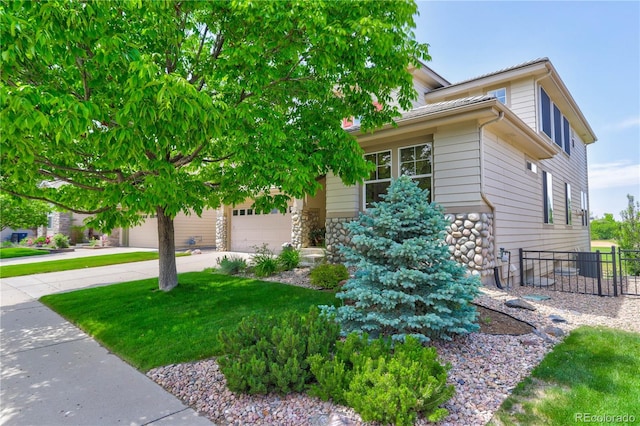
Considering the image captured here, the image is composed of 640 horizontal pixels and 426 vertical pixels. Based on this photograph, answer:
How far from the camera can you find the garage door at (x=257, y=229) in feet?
47.6

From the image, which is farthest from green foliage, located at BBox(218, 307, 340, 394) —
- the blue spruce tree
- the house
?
the house

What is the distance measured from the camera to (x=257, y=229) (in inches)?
610

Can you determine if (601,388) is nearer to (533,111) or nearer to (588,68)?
(533,111)

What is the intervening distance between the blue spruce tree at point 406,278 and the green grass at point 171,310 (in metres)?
1.95

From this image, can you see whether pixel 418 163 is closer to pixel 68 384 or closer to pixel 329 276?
pixel 329 276

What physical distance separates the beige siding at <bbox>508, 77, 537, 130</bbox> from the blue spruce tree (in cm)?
840

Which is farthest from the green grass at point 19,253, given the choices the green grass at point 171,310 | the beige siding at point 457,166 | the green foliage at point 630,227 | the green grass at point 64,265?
the green foliage at point 630,227

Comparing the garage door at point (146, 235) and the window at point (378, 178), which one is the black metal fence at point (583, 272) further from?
the garage door at point (146, 235)

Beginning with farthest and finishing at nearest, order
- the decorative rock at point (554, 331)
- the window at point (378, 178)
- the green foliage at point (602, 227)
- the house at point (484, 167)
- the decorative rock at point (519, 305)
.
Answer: the green foliage at point (602, 227), the window at point (378, 178), the house at point (484, 167), the decorative rock at point (519, 305), the decorative rock at point (554, 331)

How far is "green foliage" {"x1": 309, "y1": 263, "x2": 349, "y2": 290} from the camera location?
7.15 metres

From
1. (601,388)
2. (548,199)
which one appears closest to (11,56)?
(601,388)

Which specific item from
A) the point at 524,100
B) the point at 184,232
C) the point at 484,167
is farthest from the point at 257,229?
the point at 524,100

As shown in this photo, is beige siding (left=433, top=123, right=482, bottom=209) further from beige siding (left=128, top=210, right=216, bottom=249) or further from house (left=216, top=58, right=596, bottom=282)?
beige siding (left=128, top=210, right=216, bottom=249)

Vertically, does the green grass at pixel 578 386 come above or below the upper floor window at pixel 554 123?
below
